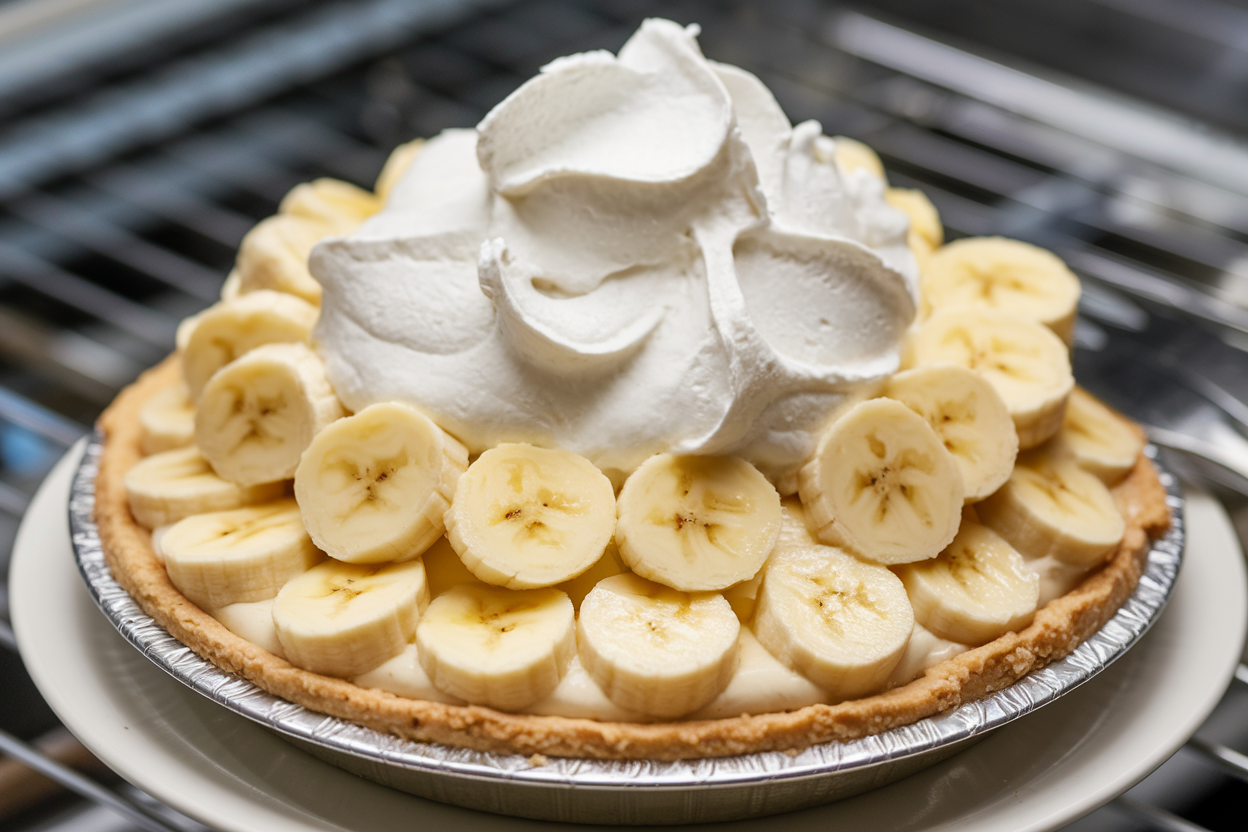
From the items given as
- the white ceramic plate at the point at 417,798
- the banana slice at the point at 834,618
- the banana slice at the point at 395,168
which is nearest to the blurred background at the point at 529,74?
the white ceramic plate at the point at 417,798

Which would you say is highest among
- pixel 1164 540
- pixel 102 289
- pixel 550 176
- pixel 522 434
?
pixel 550 176

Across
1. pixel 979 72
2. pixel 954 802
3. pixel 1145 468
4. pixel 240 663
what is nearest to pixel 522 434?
pixel 240 663

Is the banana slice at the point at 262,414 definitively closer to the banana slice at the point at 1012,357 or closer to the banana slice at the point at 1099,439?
the banana slice at the point at 1012,357

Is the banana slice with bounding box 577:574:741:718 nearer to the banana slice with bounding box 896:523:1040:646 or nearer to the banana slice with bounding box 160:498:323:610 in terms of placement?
the banana slice with bounding box 896:523:1040:646

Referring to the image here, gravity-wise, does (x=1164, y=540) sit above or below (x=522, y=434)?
below

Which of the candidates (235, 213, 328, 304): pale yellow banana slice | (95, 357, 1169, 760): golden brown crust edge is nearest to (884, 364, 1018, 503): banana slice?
(95, 357, 1169, 760): golden brown crust edge

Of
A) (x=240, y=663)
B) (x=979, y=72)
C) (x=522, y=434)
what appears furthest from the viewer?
(x=979, y=72)

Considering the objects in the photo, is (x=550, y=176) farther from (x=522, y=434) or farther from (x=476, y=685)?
(x=476, y=685)
